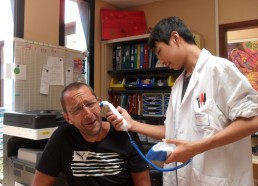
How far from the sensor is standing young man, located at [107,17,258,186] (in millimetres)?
1025

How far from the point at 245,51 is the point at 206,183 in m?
2.86

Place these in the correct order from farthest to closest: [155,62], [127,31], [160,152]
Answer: [127,31]
[155,62]
[160,152]

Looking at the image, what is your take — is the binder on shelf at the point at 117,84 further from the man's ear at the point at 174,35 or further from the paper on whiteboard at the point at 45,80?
the man's ear at the point at 174,35

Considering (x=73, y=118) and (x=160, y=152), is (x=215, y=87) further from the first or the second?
(x=73, y=118)

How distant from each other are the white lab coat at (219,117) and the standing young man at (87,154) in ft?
1.00

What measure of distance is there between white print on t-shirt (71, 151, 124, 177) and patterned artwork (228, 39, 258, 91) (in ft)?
8.26

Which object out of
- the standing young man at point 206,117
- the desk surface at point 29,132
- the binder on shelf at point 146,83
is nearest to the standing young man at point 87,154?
the standing young man at point 206,117

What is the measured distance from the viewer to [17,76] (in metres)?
2.15

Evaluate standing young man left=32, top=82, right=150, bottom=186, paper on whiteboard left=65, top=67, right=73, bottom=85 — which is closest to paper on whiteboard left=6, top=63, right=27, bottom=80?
paper on whiteboard left=65, top=67, right=73, bottom=85

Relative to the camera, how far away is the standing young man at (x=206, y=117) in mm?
1025

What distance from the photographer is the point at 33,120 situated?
1.75m

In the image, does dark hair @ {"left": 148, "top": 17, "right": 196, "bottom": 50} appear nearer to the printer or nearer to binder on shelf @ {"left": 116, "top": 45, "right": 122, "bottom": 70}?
the printer

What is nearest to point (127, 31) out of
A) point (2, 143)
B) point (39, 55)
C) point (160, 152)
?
point (39, 55)

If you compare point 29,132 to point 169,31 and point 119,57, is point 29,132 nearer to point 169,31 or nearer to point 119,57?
point 169,31
